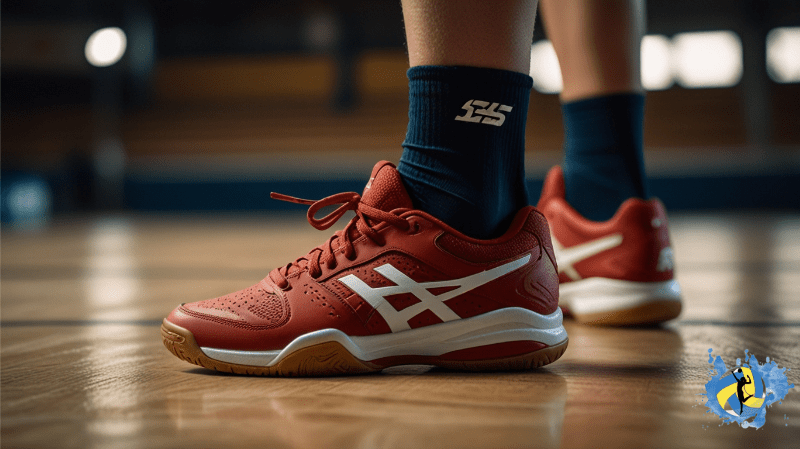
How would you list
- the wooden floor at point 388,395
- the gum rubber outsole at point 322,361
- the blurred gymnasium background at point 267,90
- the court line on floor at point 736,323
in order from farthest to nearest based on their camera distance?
the blurred gymnasium background at point 267,90, the court line on floor at point 736,323, the gum rubber outsole at point 322,361, the wooden floor at point 388,395

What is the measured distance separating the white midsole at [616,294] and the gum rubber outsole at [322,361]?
23 cm

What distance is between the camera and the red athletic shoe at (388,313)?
566mm

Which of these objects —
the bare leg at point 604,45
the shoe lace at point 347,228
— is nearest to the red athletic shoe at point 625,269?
the bare leg at point 604,45

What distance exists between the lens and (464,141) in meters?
0.59

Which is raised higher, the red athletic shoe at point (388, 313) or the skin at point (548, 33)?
the skin at point (548, 33)

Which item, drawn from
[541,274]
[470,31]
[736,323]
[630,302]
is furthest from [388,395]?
[736,323]

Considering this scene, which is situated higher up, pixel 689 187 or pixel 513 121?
pixel 513 121

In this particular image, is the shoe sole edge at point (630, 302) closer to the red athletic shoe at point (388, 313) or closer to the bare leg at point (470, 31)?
the red athletic shoe at point (388, 313)

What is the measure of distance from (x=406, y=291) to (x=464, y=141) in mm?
146

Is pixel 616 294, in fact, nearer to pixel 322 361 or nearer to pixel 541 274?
pixel 541 274

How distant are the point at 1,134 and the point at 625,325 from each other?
10.2 m

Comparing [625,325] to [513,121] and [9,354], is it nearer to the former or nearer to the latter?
[513,121]

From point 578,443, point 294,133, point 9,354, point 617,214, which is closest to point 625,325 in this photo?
point 617,214

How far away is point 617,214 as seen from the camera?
0.84 meters
